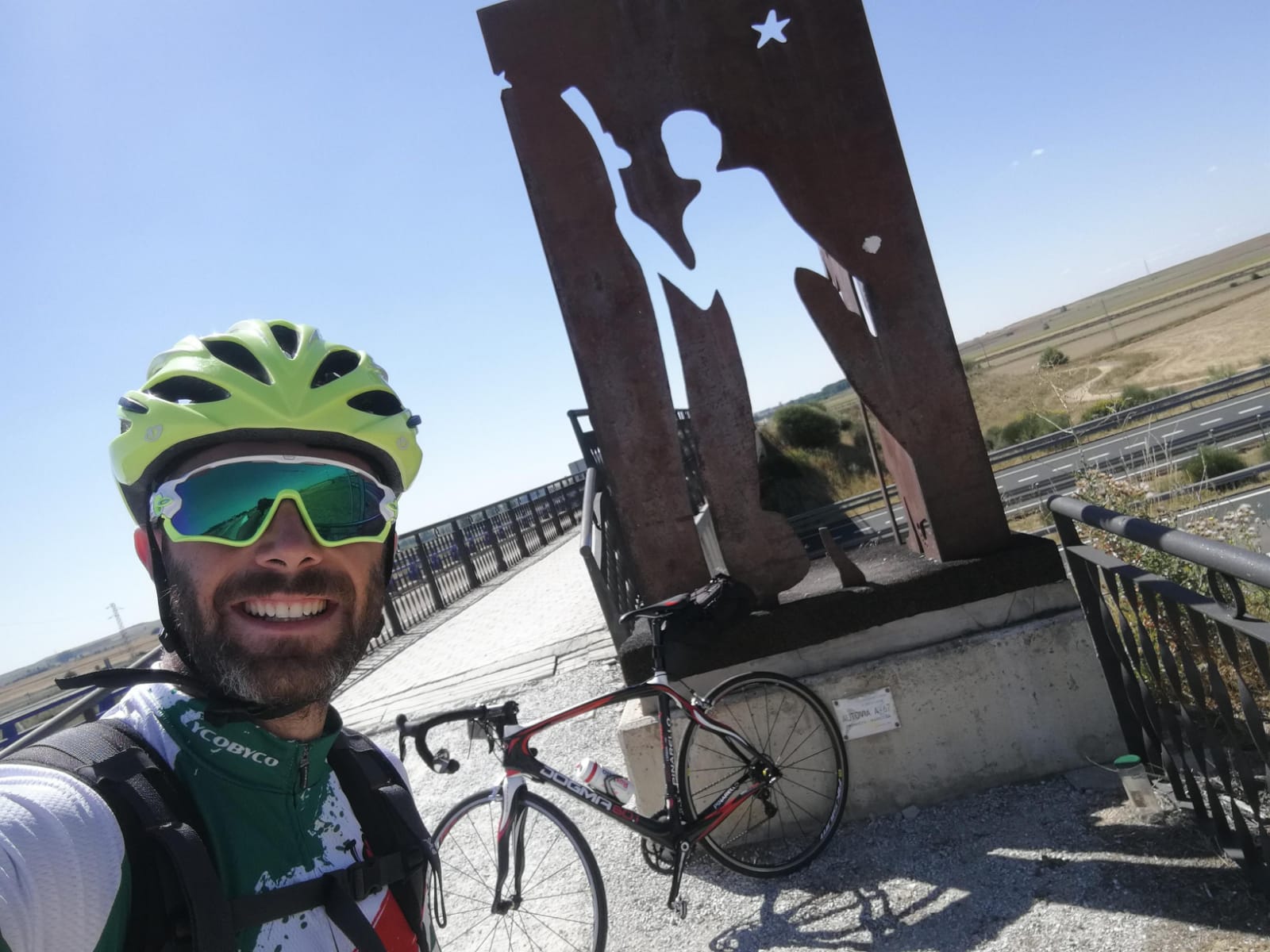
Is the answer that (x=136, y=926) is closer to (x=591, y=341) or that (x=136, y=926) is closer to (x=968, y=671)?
(x=591, y=341)

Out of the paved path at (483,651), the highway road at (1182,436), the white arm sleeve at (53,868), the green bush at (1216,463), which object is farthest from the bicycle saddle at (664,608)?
the green bush at (1216,463)

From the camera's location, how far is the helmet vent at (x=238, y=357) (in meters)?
1.50

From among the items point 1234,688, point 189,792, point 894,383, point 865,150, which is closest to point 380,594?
point 189,792

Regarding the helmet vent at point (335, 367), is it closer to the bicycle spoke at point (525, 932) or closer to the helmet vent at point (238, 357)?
the helmet vent at point (238, 357)

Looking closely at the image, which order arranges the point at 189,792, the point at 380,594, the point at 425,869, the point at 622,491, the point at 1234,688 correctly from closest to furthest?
the point at 189,792, the point at 425,869, the point at 380,594, the point at 1234,688, the point at 622,491

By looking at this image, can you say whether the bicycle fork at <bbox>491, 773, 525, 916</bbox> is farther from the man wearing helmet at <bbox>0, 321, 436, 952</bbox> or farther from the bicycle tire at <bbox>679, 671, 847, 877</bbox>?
the man wearing helmet at <bbox>0, 321, 436, 952</bbox>

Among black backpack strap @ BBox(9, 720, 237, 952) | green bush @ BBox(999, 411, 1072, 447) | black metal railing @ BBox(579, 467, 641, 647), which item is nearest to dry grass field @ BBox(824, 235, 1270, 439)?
green bush @ BBox(999, 411, 1072, 447)

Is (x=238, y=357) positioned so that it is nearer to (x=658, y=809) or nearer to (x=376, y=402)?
(x=376, y=402)

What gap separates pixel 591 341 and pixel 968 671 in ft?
7.49

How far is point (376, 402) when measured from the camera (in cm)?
164

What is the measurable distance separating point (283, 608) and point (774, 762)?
2.81 metres

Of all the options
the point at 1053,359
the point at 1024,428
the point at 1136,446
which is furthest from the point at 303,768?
the point at 1024,428

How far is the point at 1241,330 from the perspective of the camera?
51844 millimetres

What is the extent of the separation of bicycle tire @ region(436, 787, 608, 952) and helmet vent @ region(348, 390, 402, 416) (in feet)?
6.74
